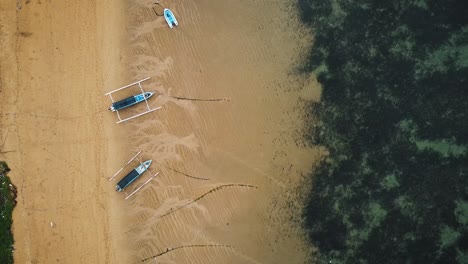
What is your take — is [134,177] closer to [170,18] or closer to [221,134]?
[221,134]

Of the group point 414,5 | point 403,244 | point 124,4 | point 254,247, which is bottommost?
point 403,244

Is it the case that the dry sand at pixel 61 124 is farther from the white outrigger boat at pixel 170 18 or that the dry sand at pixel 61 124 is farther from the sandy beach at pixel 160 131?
the white outrigger boat at pixel 170 18

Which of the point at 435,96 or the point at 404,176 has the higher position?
the point at 435,96

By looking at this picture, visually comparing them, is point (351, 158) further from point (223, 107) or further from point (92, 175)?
point (92, 175)

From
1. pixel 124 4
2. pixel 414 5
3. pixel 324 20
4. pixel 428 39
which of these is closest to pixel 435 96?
pixel 428 39

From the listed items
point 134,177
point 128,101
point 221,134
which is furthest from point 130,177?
point 221,134

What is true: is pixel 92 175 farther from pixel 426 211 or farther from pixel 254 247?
pixel 426 211
